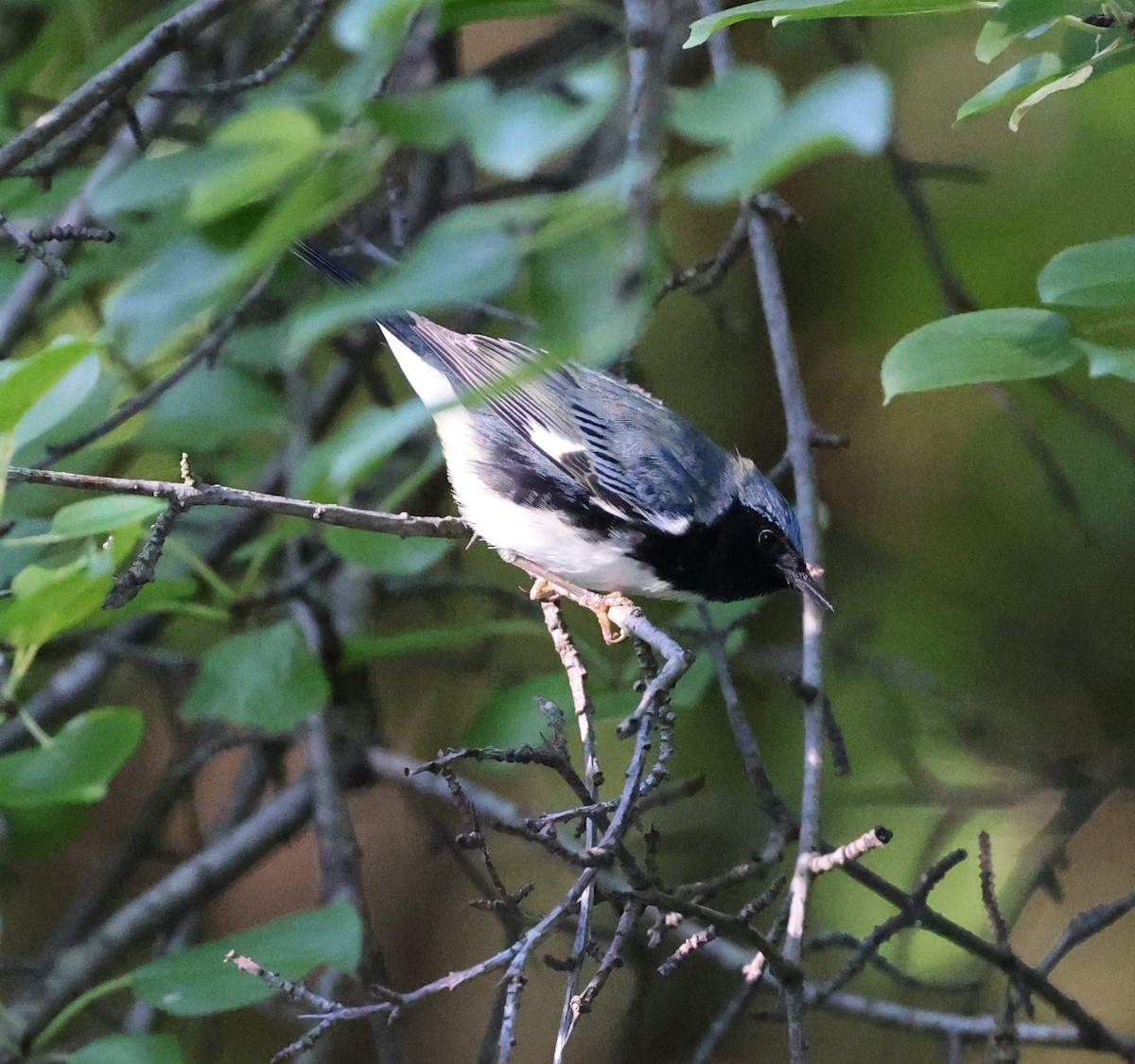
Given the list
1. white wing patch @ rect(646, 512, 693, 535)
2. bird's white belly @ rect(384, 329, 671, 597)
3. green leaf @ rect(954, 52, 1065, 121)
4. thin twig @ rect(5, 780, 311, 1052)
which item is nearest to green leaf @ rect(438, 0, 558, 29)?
green leaf @ rect(954, 52, 1065, 121)

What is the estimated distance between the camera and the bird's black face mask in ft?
7.23

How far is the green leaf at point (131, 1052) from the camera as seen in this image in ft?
5.19

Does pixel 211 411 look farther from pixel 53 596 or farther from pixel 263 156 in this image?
pixel 263 156

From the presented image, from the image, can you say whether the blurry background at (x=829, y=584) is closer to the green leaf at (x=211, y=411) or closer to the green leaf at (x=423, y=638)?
the green leaf at (x=211, y=411)

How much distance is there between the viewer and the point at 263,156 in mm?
1070


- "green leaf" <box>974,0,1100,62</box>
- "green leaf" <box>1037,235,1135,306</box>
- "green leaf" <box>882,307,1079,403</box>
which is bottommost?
"green leaf" <box>882,307,1079,403</box>

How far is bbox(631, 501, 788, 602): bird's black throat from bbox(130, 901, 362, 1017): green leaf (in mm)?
1040

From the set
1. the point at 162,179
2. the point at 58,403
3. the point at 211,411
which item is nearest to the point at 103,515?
the point at 58,403

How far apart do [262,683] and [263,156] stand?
4.03 ft

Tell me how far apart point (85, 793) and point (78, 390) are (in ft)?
1.83

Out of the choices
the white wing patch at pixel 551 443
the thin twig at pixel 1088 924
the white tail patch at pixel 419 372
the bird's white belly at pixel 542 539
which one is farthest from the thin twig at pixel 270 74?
the thin twig at pixel 1088 924

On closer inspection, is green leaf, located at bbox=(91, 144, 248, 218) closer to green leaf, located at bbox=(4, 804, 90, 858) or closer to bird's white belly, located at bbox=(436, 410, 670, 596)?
bird's white belly, located at bbox=(436, 410, 670, 596)

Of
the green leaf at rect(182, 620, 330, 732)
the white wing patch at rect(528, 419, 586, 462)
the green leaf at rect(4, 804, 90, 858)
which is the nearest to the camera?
the green leaf at rect(182, 620, 330, 732)

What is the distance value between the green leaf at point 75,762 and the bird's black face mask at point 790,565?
3.85 ft
